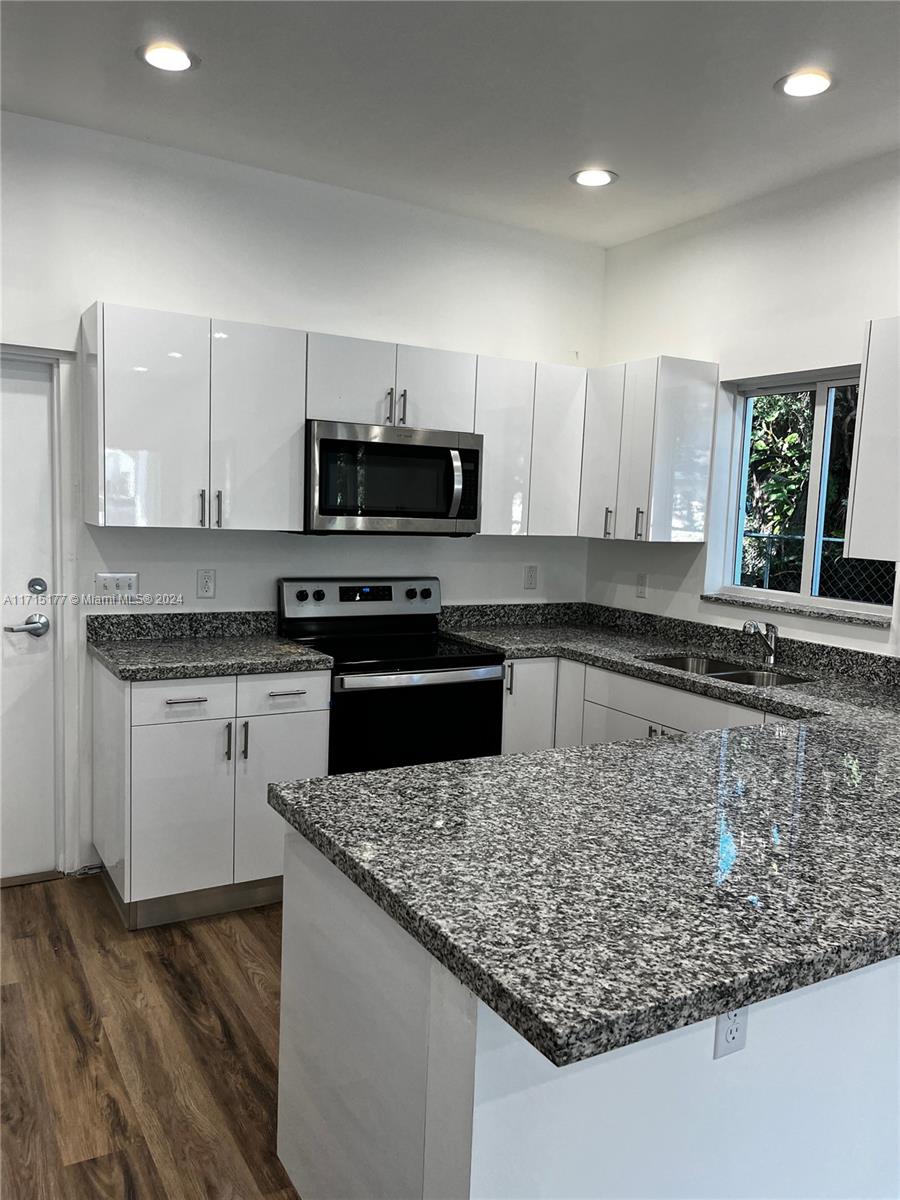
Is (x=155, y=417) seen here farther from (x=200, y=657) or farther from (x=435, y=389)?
(x=435, y=389)

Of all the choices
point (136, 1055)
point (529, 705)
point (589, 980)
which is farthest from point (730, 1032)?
point (529, 705)

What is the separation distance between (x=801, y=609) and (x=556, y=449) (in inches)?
48.4

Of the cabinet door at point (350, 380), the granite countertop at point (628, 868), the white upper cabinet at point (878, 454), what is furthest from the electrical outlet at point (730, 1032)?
the cabinet door at point (350, 380)

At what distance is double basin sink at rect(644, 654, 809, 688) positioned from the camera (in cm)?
339

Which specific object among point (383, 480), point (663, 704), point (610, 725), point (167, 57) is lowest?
point (610, 725)

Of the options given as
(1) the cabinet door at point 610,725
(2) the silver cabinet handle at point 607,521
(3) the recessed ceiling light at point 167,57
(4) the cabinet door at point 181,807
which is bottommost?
(4) the cabinet door at point 181,807

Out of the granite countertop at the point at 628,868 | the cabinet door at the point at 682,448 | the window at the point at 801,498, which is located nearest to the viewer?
the granite countertop at the point at 628,868

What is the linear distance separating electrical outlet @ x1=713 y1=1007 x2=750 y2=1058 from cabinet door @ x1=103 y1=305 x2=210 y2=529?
7.99ft

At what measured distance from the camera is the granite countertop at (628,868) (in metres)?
1.06

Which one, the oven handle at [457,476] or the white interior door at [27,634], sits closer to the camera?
the white interior door at [27,634]

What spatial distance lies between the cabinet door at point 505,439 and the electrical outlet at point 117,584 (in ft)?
4.64

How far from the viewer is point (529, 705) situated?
371 cm

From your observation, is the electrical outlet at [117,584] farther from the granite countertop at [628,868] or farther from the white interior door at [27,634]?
the granite countertop at [628,868]

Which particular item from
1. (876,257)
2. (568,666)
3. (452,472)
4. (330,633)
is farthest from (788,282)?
(330,633)
